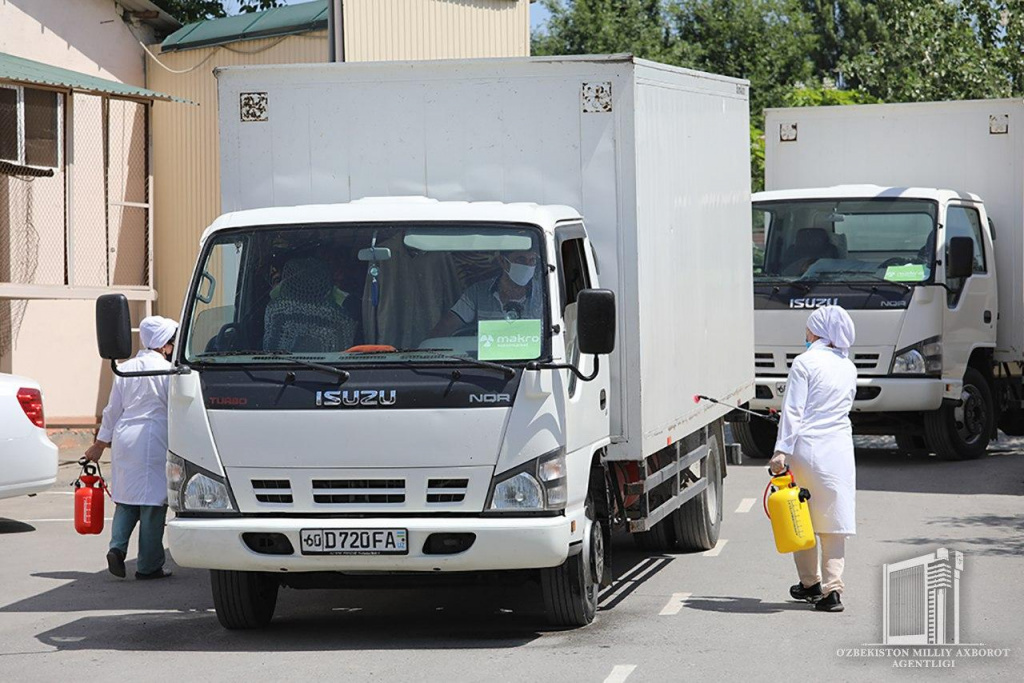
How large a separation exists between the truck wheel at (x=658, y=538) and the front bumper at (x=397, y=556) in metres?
3.37

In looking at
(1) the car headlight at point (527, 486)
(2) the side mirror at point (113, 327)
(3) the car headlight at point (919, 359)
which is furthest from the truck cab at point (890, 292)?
(2) the side mirror at point (113, 327)

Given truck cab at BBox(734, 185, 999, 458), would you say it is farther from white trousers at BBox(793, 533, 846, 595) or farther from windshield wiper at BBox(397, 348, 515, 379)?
windshield wiper at BBox(397, 348, 515, 379)

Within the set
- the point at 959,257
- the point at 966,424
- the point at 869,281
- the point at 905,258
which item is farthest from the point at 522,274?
the point at 966,424

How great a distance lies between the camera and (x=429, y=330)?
8203mm

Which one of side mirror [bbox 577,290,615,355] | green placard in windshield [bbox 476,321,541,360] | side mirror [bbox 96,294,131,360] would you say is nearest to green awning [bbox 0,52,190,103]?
side mirror [bbox 96,294,131,360]

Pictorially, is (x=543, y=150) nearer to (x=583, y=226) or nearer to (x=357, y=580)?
(x=583, y=226)

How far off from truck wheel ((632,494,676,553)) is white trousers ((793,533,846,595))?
214 cm

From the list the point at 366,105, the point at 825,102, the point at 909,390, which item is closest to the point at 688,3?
the point at 825,102

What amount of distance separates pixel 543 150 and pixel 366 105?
1.03 meters

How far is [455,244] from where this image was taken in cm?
841

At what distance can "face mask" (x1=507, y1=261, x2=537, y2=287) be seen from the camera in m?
8.30

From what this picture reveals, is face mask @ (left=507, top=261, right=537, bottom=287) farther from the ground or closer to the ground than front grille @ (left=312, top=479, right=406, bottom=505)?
farther from the ground

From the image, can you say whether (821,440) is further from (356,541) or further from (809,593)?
(356,541)

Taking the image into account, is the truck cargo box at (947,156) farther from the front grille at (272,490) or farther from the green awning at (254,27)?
the front grille at (272,490)
